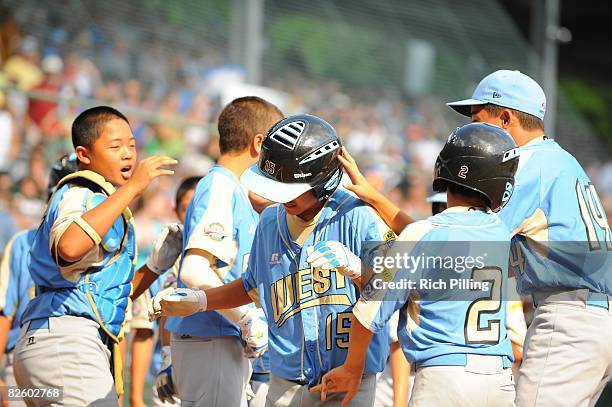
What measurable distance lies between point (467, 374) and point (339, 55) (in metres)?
14.5

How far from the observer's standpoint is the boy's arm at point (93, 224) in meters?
4.62

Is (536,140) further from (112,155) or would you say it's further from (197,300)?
(112,155)

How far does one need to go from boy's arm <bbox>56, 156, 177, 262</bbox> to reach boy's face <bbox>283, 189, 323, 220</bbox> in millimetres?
842

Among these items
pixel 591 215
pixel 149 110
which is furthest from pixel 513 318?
pixel 149 110

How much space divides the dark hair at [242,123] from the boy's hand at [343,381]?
187cm

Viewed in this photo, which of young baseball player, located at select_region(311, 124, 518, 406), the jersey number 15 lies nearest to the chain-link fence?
the jersey number 15

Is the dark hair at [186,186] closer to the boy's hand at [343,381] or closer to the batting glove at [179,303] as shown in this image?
the batting glove at [179,303]

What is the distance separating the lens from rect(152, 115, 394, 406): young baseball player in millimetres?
4270

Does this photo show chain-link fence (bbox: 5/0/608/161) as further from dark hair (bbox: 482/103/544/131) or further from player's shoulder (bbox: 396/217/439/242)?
player's shoulder (bbox: 396/217/439/242)

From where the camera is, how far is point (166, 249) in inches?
217

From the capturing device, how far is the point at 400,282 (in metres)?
3.96

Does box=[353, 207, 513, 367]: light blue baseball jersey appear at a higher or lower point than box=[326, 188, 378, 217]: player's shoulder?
lower

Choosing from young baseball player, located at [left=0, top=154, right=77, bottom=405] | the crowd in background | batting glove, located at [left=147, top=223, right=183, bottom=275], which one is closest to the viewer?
batting glove, located at [left=147, top=223, right=183, bottom=275]

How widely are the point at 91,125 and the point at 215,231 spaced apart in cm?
92
